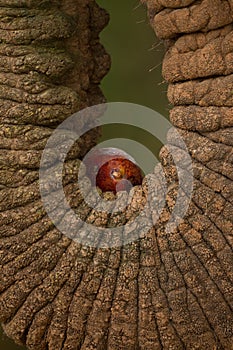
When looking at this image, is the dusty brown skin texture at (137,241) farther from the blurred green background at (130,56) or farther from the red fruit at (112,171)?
the blurred green background at (130,56)

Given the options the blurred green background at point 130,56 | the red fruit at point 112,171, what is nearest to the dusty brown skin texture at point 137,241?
the red fruit at point 112,171

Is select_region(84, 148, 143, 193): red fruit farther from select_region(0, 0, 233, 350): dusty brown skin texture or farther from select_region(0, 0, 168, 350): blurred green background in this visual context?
select_region(0, 0, 168, 350): blurred green background

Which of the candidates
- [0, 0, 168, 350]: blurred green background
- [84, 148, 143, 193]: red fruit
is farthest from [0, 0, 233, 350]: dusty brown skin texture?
[0, 0, 168, 350]: blurred green background

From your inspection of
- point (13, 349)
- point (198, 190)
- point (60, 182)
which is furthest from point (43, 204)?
point (13, 349)

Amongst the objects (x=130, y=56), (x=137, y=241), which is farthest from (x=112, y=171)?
(x=130, y=56)

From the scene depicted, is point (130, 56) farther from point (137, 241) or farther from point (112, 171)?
point (137, 241)

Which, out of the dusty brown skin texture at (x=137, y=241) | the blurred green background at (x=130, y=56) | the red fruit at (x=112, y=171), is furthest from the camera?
the blurred green background at (x=130, y=56)
